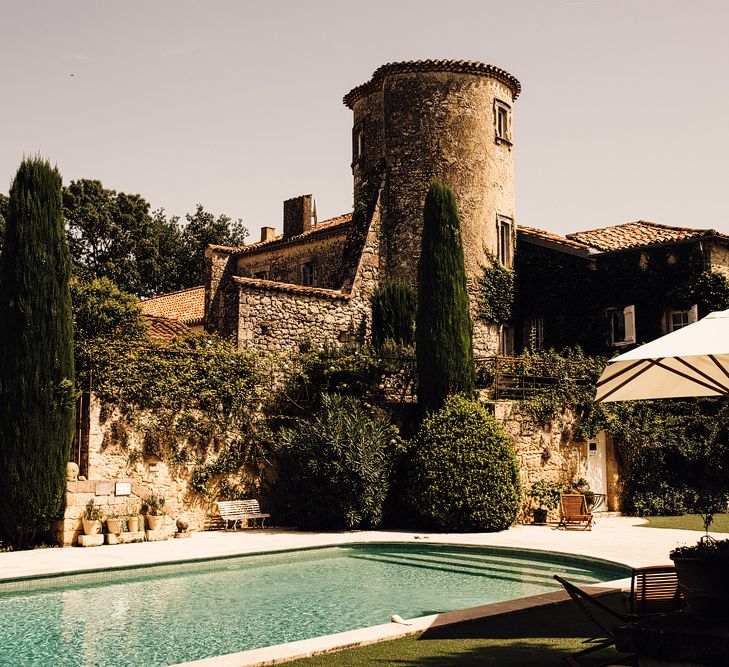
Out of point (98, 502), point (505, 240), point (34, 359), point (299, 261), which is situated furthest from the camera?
point (299, 261)

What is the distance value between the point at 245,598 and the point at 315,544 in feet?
13.4

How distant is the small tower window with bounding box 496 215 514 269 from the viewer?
85.5ft

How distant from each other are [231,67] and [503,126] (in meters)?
14.2

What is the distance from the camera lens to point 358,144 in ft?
87.8

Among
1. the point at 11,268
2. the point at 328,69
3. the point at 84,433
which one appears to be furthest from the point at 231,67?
the point at 84,433

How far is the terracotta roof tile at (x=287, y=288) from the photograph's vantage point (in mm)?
21344

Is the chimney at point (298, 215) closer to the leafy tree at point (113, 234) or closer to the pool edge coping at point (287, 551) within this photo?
the pool edge coping at point (287, 551)

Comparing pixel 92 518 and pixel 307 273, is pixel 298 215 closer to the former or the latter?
pixel 307 273

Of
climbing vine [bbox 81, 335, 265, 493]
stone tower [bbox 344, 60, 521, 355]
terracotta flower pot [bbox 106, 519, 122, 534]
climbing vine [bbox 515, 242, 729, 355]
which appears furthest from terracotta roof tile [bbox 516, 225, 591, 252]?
terracotta flower pot [bbox 106, 519, 122, 534]

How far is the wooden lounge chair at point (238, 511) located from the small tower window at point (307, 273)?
11589mm

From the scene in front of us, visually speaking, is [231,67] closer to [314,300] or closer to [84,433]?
[84,433]

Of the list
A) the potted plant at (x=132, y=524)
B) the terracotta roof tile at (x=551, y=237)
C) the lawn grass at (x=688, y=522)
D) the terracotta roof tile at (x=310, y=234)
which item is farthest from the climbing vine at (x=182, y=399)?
the terracotta roof tile at (x=551, y=237)

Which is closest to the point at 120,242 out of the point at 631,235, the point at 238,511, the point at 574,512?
the point at 631,235

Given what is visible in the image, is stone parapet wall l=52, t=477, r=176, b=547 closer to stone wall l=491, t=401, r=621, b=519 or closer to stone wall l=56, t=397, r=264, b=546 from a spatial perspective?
stone wall l=56, t=397, r=264, b=546
